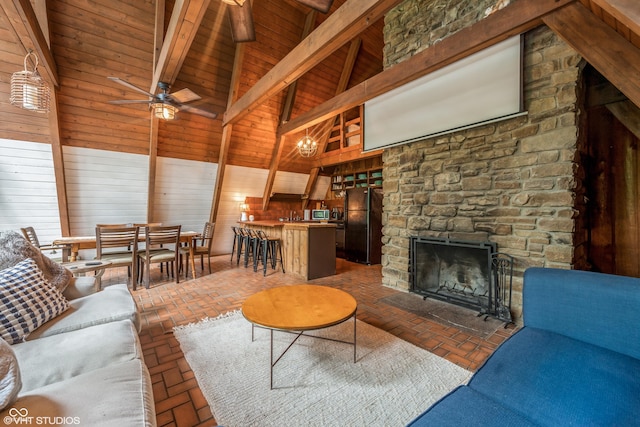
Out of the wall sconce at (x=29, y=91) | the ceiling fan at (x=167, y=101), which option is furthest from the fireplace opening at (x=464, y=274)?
the wall sconce at (x=29, y=91)

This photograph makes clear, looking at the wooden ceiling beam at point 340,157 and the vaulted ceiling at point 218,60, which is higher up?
the vaulted ceiling at point 218,60

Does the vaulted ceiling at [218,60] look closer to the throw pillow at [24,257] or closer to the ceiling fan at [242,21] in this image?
the ceiling fan at [242,21]

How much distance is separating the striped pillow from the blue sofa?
2028mm

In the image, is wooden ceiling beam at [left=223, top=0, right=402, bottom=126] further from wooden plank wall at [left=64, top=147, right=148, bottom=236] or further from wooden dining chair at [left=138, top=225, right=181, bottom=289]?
wooden plank wall at [left=64, top=147, right=148, bottom=236]

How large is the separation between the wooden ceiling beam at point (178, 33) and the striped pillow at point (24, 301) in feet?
8.56

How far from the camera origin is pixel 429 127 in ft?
10.4

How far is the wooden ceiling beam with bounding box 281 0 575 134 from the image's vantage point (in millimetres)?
2174

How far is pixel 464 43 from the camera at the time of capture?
259cm

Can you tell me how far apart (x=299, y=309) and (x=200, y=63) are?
189 inches

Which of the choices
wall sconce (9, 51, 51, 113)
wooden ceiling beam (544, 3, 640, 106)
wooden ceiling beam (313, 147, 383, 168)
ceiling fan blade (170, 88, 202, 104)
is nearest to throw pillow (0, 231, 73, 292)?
wall sconce (9, 51, 51, 113)

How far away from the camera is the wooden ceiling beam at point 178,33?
8.56 feet

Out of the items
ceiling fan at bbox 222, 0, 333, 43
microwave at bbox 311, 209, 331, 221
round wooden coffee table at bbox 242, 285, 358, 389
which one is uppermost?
ceiling fan at bbox 222, 0, 333, 43

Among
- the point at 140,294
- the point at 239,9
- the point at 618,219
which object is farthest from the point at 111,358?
the point at 618,219

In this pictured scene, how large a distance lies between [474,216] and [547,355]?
1933 mm
